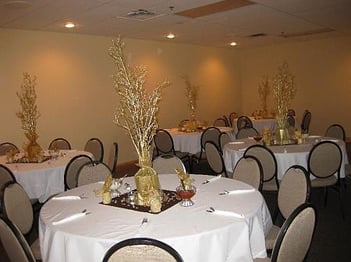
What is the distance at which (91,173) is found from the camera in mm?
3533

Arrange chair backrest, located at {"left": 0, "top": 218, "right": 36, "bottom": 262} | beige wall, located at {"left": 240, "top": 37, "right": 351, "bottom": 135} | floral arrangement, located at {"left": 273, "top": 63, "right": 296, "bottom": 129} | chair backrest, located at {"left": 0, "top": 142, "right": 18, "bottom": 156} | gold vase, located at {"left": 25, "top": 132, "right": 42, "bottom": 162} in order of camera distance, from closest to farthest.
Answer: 1. chair backrest, located at {"left": 0, "top": 218, "right": 36, "bottom": 262}
2. gold vase, located at {"left": 25, "top": 132, "right": 42, "bottom": 162}
3. floral arrangement, located at {"left": 273, "top": 63, "right": 296, "bottom": 129}
4. chair backrest, located at {"left": 0, "top": 142, "right": 18, "bottom": 156}
5. beige wall, located at {"left": 240, "top": 37, "right": 351, "bottom": 135}

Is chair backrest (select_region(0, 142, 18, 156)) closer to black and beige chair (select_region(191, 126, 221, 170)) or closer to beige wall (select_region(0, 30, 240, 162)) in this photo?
beige wall (select_region(0, 30, 240, 162))

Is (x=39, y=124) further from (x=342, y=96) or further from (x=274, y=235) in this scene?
(x=342, y=96)

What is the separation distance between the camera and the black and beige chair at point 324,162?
4027 millimetres

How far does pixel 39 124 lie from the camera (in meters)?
6.52

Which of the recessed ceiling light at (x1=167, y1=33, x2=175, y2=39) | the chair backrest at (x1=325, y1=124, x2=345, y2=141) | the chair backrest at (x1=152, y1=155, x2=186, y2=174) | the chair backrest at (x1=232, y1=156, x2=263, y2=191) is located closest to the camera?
the chair backrest at (x1=232, y1=156, x2=263, y2=191)

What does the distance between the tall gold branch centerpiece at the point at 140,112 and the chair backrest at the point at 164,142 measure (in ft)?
12.2

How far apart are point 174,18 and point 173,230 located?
4370mm

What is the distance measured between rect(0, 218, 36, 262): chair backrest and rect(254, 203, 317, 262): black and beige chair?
4.73 feet

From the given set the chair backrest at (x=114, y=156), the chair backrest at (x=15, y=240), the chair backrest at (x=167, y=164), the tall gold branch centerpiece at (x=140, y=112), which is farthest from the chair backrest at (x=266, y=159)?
the chair backrest at (x=15, y=240)

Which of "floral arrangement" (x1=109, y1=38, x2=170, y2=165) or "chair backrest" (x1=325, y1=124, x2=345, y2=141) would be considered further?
"chair backrest" (x1=325, y1=124, x2=345, y2=141)

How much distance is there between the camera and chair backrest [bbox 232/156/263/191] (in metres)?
3.19

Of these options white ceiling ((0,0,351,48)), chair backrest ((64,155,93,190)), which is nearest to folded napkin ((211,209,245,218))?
chair backrest ((64,155,93,190))

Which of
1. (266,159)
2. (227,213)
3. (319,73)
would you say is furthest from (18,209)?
(319,73)
